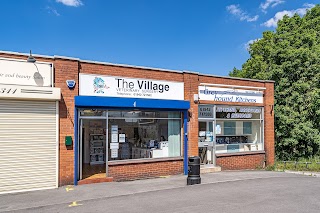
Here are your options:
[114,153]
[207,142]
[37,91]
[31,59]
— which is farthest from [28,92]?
[207,142]

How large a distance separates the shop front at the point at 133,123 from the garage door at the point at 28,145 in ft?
2.97

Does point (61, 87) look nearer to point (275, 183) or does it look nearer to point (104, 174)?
point (104, 174)

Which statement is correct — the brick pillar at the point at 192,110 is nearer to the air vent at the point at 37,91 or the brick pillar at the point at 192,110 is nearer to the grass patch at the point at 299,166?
the grass patch at the point at 299,166

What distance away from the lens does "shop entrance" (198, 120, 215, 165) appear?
15.1 meters

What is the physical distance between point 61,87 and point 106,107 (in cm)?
186

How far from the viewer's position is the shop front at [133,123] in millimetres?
11914

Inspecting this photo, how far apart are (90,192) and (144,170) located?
3.17 m

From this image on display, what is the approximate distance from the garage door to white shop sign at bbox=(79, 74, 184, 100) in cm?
151

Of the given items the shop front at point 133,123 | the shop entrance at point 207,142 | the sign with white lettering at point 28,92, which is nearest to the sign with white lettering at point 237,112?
the shop entrance at point 207,142

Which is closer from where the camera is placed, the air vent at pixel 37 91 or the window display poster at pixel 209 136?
the air vent at pixel 37 91

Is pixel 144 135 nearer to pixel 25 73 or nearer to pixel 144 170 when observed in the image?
pixel 144 170

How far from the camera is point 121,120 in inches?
503

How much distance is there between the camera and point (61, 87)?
11219 millimetres

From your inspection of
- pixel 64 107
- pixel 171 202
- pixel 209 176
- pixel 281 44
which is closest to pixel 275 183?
pixel 209 176
